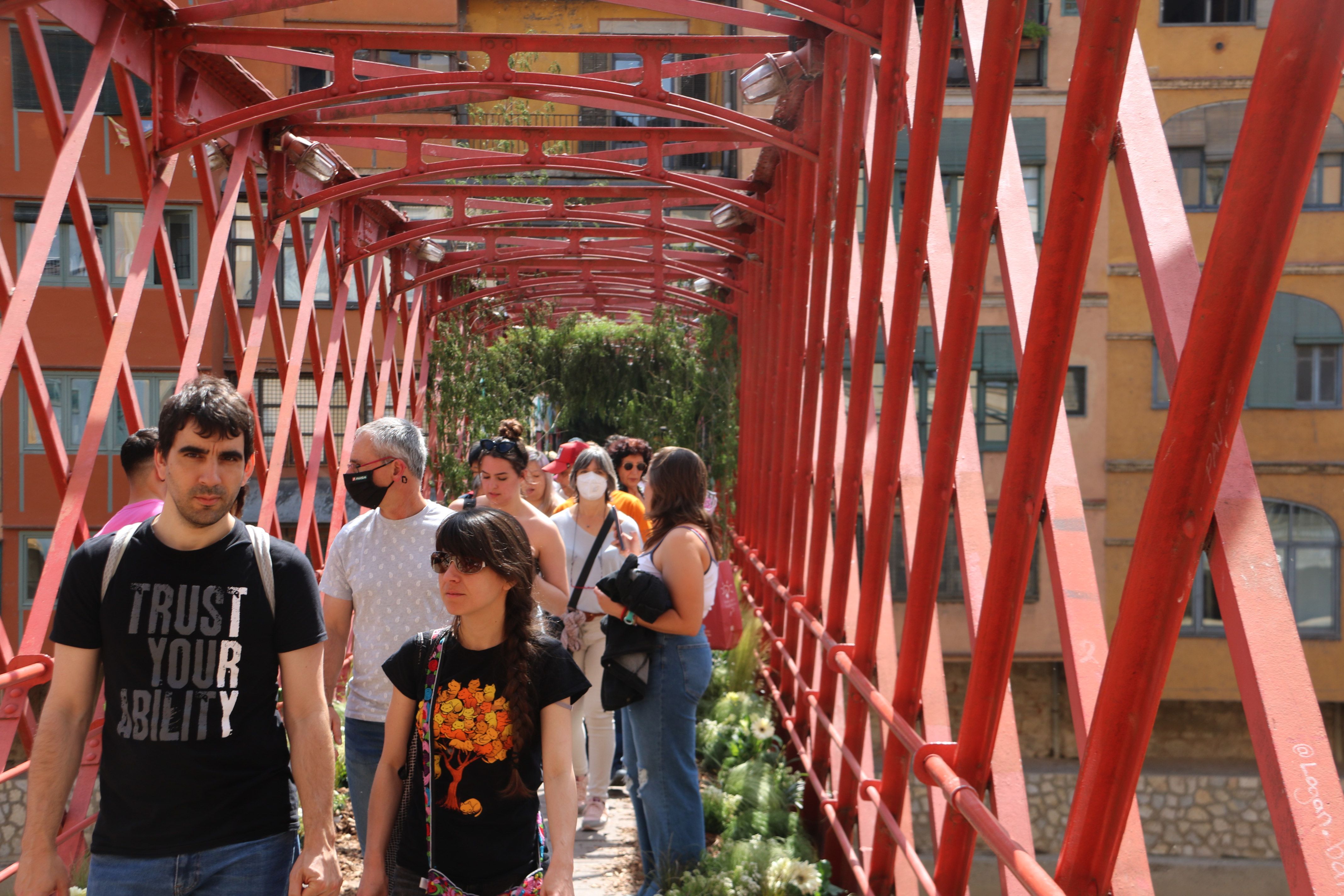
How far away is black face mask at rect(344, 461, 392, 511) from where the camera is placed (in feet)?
13.0

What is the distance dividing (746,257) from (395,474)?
22.7ft

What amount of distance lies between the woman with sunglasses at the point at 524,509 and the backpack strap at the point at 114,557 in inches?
70.2

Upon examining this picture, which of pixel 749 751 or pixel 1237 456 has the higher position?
pixel 1237 456

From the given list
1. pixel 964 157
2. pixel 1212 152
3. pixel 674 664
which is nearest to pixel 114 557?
pixel 674 664

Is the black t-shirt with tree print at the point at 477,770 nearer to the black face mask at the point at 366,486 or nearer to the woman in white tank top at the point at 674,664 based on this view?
the black face mask at the point at 366,486

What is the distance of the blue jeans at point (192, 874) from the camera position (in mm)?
2812

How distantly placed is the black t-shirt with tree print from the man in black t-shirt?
268mm

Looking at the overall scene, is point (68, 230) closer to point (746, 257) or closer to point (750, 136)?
point (746, 257)

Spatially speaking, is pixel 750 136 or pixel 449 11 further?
pixel 449 11

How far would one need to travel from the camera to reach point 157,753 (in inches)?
112

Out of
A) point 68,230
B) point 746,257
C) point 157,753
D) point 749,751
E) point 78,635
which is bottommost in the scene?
point 749,751

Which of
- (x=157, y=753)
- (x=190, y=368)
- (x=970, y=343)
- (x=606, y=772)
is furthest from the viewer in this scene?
(x=606, y=772)

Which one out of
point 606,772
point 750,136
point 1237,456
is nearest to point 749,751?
point 606,772

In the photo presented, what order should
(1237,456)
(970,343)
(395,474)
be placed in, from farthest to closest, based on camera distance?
(395,474), (970,343), (1237,456)
